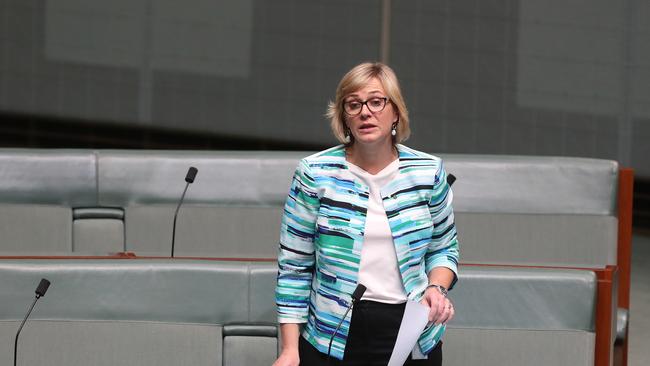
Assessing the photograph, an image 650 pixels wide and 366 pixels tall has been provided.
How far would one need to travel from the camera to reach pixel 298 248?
2.32m

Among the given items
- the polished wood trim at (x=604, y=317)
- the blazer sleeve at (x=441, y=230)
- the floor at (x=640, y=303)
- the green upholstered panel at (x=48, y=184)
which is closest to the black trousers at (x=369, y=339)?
the blazer sleeve at (x=441, y=230)

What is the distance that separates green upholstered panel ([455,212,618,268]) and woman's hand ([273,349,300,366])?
211 centimetres

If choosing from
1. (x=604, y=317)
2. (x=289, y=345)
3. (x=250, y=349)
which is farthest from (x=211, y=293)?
(x=604, y=317)

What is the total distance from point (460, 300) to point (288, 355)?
76cm

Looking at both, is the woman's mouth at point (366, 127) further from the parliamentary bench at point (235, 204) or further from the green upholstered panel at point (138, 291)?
the parliamentary bench at point (235, 204)

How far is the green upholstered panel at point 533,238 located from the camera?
4375 mm

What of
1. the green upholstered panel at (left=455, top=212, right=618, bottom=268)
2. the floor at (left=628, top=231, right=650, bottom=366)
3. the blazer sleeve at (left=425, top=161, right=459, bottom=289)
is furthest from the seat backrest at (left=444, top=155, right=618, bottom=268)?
the blazer sleeve at (left=425, top=161, right=459, bottom=289)

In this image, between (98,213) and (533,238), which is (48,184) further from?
(533,238)

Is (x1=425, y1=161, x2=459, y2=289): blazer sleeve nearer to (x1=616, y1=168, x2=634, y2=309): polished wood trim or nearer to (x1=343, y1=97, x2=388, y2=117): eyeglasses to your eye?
(x1=343, y1=97, x2=388, y2=117): eyeglasses

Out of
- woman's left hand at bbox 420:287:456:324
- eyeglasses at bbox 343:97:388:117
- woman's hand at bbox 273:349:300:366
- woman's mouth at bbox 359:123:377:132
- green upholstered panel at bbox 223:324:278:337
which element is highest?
eyeglasses at bbox 343:97:388:117

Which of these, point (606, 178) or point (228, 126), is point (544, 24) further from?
point (606, 178)

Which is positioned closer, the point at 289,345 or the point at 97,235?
the point at 289,345

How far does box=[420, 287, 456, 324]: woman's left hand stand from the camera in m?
2.25

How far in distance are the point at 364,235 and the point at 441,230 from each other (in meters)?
0.16
